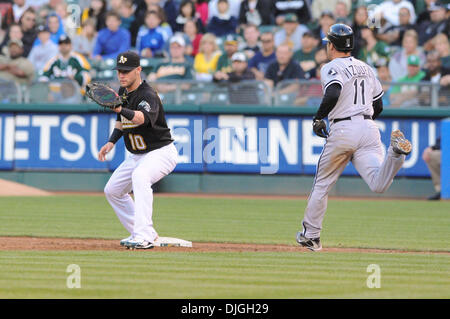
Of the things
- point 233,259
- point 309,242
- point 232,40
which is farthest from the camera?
point 232,40

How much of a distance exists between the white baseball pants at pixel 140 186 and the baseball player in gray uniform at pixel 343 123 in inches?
62.6

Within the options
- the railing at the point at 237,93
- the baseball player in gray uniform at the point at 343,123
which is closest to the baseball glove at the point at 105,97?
the baseball player in gray uniform at the point at 343,123

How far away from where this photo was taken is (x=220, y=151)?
62.1 ft

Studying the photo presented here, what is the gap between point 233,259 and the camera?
30.0 feet

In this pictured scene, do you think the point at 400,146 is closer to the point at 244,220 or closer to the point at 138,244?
the point at 138,244

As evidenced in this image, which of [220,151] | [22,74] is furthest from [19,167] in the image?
[220,151]

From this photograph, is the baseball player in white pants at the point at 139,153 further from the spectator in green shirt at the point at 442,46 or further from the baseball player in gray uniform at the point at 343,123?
the spectator in green shirt at the point at 442,46

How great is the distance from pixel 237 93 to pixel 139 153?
8742 millimetres

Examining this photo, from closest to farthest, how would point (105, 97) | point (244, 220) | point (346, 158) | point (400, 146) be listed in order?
point (400, 146)
point (105, 97)
point (346, 158)
point (244, 220)

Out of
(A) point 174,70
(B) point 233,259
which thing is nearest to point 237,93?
(A) point 174,70

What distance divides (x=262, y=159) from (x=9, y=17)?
7886 millimetres

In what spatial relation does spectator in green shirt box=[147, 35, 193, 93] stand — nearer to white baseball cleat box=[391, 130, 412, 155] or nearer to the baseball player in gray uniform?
the baseball player in gray uniform

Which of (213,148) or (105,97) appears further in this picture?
(213,148)
